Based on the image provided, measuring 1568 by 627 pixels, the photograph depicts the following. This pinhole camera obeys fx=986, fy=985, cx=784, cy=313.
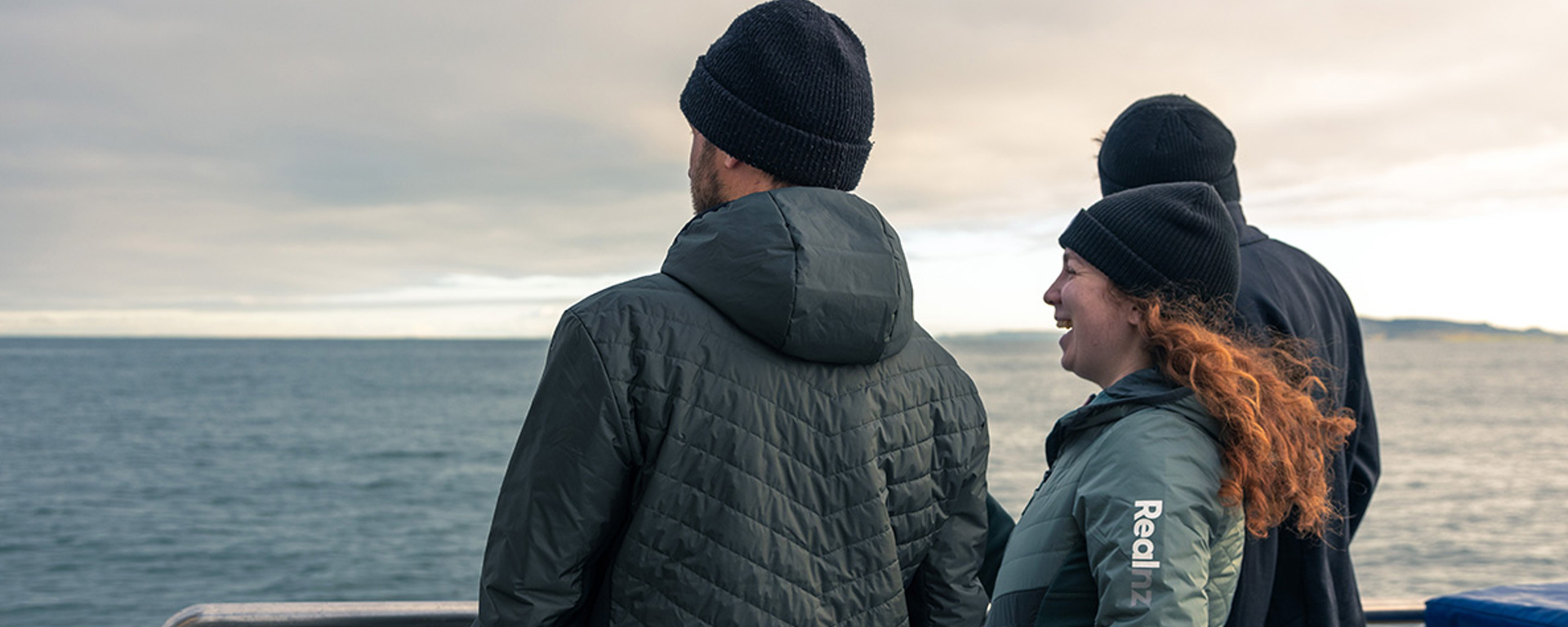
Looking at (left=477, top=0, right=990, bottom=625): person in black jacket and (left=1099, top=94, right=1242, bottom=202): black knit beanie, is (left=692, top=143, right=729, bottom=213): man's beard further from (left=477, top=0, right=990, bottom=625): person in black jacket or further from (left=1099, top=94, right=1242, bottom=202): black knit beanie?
(left=1099, top=94, right=1242, bottom=202): black knit beanie

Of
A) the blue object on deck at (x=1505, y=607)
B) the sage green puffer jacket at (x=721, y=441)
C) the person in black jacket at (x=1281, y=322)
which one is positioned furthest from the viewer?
the blue object on deck at (x=1505, y=607)

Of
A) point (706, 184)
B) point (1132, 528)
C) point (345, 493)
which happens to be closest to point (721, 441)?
point (706, 184)

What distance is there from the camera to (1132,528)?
1278 mm

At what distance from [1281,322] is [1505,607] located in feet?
2.90

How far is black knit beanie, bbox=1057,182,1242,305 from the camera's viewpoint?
1532 millimetres

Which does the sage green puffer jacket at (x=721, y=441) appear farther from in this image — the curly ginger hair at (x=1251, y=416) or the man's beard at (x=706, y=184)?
the curly ginger hair at (x=1251, y=416)

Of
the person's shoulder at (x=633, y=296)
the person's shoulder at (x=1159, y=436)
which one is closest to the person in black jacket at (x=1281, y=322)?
the person's shoulder at (x=1159, y=436)

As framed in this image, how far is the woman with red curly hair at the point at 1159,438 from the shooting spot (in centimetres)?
129

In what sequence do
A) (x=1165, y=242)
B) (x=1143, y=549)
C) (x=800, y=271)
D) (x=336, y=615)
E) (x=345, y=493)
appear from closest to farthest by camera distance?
(x=800, y=271), (x=1143, y=549), (x=1165, y=242), (x=336, y=615), (x=345, y=493)

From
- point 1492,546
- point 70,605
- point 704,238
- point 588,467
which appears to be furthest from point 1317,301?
point 1492,546

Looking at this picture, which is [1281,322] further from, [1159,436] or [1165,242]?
[1159,436]

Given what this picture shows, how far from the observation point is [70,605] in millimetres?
15359

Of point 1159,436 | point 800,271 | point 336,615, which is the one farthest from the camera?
point 336,615

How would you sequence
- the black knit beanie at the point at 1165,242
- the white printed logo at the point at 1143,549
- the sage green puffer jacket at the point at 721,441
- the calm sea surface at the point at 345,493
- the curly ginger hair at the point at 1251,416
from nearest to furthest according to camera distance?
1. the sage green puffer jacket at the point at 721,441
2. the white printed logo at the point at 1143,549
3. the curly ginger hair at the point at 1251,416
4. the black knit beanie at the point at 1165,242
5. the calm sea surface at the point at 345,493
